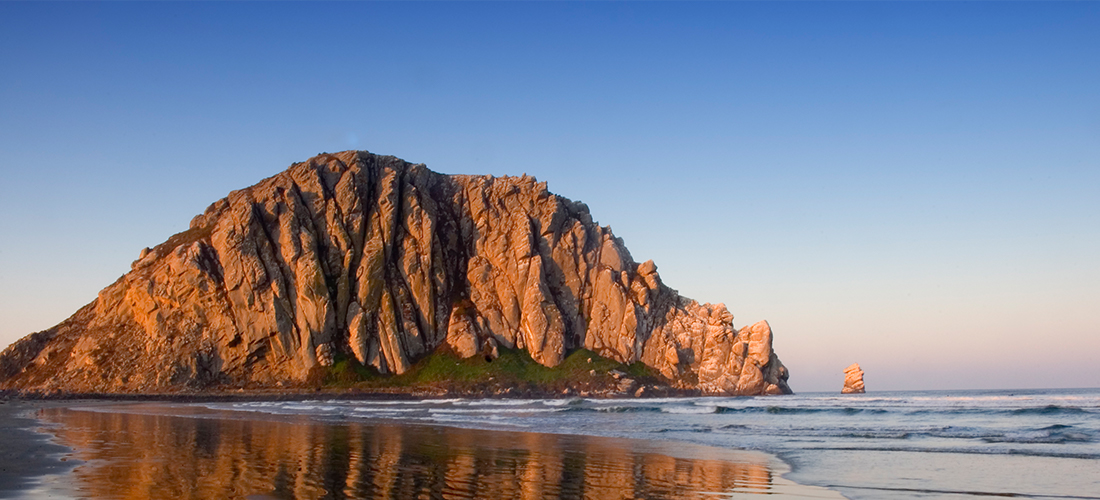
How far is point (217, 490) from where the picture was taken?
13.6m

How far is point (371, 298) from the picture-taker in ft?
318

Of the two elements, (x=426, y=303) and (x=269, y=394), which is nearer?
(x=269, y=394)

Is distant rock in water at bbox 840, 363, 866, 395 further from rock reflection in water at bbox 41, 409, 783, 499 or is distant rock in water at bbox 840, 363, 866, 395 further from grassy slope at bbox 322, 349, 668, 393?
rock reflection in water at bbox 41, 409, 783, 499

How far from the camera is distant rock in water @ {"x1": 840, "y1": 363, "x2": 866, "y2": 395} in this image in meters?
110

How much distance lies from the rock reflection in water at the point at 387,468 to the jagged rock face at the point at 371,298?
66.5 m

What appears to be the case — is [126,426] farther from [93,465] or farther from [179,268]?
[179,268]

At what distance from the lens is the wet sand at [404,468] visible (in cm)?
1420

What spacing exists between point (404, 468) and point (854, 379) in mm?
104969

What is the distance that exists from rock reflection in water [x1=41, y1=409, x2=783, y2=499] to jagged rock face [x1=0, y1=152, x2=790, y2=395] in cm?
6648

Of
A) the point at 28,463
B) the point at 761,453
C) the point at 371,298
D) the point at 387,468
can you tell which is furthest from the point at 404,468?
the point at 371,298

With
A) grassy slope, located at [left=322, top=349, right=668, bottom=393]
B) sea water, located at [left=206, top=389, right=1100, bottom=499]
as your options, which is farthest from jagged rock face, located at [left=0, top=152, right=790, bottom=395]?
sea water, located at [left=206, top=389, right=1100, bottom=499]

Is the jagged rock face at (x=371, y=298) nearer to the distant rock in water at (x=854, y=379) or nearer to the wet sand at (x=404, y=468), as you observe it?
the distant rock in water at (x=854, y=379)

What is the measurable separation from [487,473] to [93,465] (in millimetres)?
8760

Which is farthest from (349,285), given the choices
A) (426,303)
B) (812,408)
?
(812,408)
